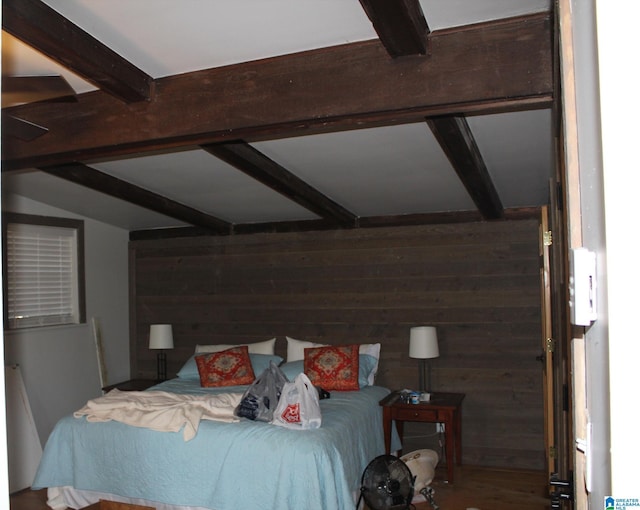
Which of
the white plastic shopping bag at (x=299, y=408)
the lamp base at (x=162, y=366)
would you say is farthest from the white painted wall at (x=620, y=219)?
the lamp base at (x=162, y=366)

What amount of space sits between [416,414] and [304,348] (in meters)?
1.16

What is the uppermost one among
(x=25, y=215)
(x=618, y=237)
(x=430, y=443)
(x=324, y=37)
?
(x=324, y=37)

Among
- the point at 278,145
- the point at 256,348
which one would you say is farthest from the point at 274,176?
the point at 256,348

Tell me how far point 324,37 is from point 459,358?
347 cm

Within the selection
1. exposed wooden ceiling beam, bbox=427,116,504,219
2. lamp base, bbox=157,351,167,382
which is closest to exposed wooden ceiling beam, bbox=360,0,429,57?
exposed wooden ceiling beam, bbox=427,116,504,219

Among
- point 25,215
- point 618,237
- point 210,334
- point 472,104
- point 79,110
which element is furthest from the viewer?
point 210,334

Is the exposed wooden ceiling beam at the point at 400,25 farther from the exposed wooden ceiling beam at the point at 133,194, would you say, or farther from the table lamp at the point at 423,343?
the table lamp at the point at 423,343

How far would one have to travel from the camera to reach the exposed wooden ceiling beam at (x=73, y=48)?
Result: 81.1 inches

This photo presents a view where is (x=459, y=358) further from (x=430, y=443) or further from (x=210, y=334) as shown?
(x=210, y=334)

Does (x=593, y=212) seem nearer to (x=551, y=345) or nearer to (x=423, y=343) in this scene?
(x=551, y=345)

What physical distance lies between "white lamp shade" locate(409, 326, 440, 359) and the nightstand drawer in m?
0.43

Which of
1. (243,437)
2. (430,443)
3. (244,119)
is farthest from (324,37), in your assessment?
(430,443)

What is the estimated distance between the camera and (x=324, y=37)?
2.42 meters

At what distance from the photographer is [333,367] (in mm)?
4945
